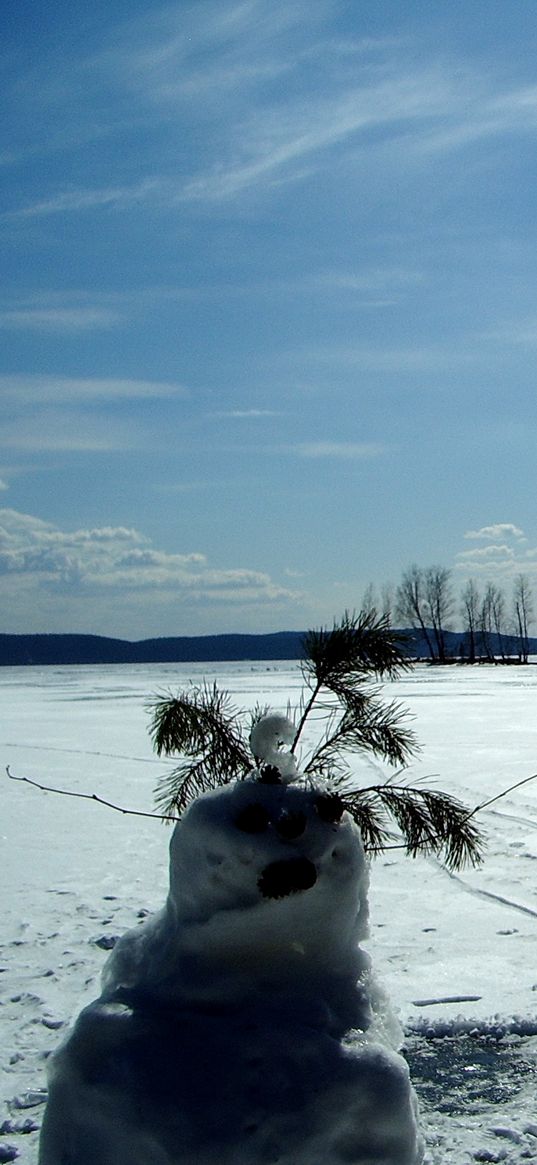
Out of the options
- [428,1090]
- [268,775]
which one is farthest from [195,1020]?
[428,1090]

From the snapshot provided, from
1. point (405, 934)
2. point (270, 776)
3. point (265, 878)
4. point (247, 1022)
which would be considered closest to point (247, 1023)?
point (247, 1022)

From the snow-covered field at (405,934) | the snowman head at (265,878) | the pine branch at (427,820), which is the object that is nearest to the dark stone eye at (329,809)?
the snowman head at (265,878)

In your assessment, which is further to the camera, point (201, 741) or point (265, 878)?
point (201, 741)

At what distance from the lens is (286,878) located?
239cm

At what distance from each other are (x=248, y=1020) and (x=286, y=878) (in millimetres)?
352

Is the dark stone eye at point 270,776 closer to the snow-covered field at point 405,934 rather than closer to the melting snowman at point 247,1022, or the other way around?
the melting snowman at point 247,1022

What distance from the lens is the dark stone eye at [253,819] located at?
97.3 inches

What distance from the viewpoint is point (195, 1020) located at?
2.37 meters

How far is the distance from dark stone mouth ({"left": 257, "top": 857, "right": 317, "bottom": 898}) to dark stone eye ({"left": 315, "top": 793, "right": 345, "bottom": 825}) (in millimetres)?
168

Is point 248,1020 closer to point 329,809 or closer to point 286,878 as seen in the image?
point 286,878

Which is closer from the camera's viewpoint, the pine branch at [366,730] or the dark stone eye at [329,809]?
the dark stone eye at [329,809]

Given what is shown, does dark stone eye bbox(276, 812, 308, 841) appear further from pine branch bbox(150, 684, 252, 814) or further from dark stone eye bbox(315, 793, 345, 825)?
pine branch bbox(150, 684, 252, 814)

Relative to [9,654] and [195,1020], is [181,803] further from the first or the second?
[9,654]

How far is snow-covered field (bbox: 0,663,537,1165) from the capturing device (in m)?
3.97
